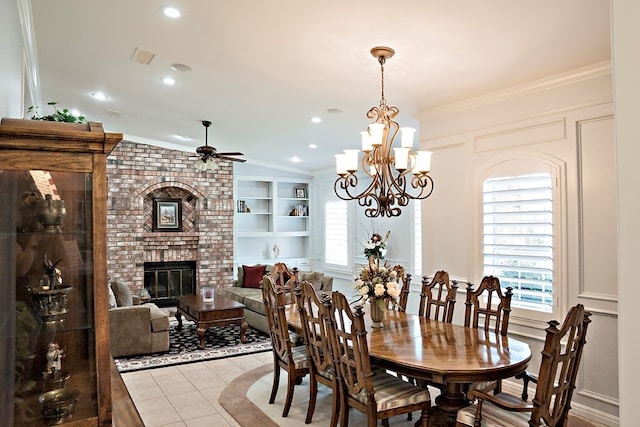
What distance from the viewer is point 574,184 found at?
359 centimetres

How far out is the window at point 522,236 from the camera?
3781 millimetres

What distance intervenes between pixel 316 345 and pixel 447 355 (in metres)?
0.98

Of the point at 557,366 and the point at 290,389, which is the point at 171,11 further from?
the point at 557,366

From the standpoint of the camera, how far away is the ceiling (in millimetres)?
2789

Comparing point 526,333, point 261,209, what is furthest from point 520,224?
point 261,209

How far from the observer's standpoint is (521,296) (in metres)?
3.97

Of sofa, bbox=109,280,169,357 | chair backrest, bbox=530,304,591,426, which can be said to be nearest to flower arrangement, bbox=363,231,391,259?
sofa, bbox=109,280,169,357

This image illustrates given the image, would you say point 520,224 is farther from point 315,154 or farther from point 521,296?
point 315,154

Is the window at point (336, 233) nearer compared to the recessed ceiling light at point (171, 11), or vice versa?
the recessed ceiling light at point (171, 11)

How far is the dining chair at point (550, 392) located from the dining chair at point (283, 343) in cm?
144

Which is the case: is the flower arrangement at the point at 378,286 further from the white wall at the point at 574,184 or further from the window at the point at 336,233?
the window at the point at 336,233

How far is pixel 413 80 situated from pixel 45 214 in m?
3.19

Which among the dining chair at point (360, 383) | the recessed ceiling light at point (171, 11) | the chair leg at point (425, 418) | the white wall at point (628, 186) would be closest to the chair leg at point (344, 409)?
the dining chair at point (360, 383)

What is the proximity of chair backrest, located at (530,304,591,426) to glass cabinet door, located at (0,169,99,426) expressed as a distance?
6.74ft
